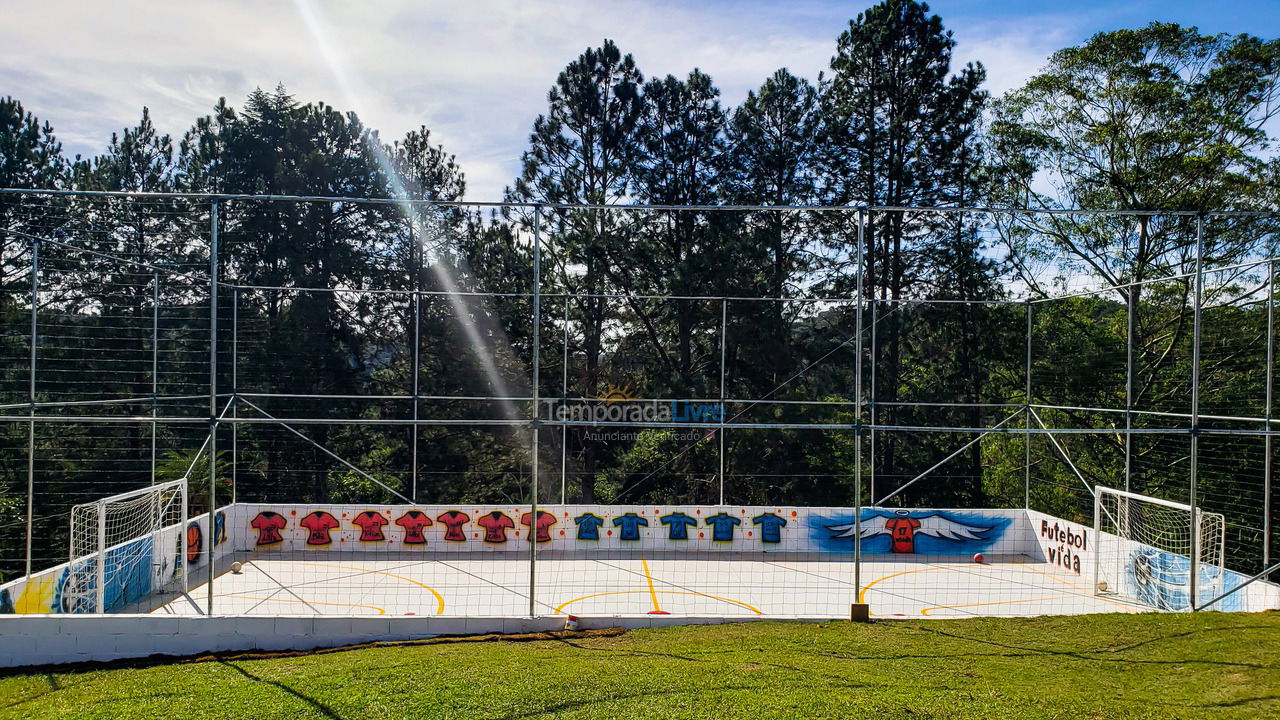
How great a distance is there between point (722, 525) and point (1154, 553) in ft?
18.0

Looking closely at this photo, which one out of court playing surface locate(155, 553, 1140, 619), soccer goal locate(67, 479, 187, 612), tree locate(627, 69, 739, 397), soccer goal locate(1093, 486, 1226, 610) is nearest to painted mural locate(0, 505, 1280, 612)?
court playing surface locate(155, 553, 1140, 619)

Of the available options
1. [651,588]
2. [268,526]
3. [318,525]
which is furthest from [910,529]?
[268,526]

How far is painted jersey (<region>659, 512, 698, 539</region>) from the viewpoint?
11.9 metres

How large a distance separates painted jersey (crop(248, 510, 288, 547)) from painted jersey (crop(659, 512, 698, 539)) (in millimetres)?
5705

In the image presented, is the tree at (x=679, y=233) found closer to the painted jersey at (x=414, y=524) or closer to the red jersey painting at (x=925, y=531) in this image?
the red jersey painting at (x=925, y=531)

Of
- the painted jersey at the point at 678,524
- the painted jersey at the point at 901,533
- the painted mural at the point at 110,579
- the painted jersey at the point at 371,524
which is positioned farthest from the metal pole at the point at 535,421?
the painted jersey at the point at 901,533

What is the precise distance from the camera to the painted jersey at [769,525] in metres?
11.9

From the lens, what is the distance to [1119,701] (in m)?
4.64

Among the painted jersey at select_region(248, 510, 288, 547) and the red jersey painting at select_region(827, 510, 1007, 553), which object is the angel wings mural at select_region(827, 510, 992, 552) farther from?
the painted jersey at select_region(248, 510, 288, 547)

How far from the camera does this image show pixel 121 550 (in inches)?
343

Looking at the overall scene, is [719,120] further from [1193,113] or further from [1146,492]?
[1146,492]

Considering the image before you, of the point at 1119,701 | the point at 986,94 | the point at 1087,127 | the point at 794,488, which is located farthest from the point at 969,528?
the point at 986,94

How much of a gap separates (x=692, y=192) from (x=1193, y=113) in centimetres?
1006

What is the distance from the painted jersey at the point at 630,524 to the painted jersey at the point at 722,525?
3.33ft
